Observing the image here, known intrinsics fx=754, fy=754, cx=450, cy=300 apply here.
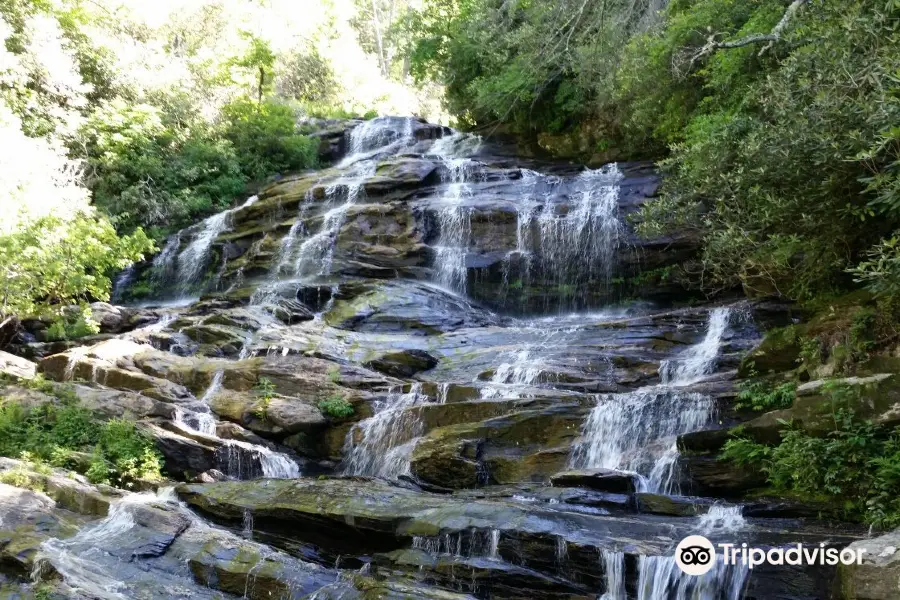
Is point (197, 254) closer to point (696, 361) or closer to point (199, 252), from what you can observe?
point (199, 252)

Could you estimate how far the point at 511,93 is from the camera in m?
22.5

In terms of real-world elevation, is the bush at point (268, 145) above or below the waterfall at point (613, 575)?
above

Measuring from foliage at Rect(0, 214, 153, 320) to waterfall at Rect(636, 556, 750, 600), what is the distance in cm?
1167

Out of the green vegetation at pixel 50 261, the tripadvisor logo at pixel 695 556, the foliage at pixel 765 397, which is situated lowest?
the tripadvisor logo at pixel 695 556

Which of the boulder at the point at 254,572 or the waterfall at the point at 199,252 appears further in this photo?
the waterfall at the point at 199,252

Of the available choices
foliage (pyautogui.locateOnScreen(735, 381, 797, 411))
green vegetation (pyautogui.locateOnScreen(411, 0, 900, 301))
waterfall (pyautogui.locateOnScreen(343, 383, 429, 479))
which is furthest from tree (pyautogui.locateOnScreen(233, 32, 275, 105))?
foliage (pyautogui.locateOnScreen(735, 381, 797, 411))

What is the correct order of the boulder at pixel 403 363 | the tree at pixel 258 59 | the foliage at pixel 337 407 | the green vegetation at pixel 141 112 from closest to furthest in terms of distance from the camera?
the foliage at pixel 337 407, the boulder at pixel 403 363, the green vegetation at pixel 141 112, the tree at pixel 258 59

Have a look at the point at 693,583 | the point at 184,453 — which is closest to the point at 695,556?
the point at 693,583

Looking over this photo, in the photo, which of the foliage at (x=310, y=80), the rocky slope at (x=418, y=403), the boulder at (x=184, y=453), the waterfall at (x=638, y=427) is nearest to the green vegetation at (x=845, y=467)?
the rocky slope at (x=418, y=403)

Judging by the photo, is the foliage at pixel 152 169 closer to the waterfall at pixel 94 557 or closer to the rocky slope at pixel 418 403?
the rocky slope at pixel 418 403

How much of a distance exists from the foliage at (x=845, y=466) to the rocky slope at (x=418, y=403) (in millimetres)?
357

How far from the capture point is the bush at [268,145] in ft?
88.8

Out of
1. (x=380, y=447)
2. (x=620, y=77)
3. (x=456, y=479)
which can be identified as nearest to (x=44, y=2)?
(x=620, y=77)

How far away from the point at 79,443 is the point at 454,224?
1097 cm
